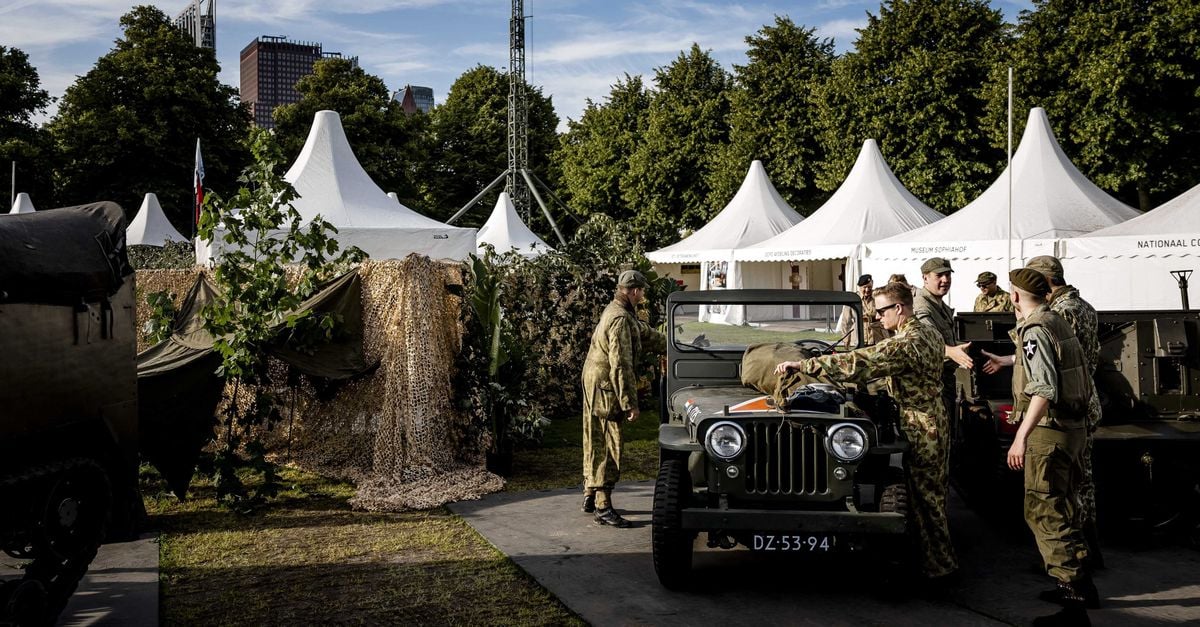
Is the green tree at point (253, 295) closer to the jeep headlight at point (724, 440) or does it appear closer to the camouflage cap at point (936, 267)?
the jeep headlight at point (724, 440)

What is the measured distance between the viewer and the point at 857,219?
2256 cm

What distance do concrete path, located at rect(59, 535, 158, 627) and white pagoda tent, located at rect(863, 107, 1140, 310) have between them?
14785 millimetres

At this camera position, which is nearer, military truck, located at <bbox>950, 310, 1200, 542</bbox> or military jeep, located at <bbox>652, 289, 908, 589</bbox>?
military jeep, located at <bbox>652, 289, 908, 589</bbox>

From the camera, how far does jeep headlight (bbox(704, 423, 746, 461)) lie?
211 inches

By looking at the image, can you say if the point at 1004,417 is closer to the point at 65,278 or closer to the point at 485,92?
the point at 65,278

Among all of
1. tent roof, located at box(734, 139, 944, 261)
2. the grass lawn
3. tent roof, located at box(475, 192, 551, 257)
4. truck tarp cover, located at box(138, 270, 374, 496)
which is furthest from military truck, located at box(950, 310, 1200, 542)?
tent roof, located at box(475, 192, 551, 257)

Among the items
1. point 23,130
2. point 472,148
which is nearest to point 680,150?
point 472,148

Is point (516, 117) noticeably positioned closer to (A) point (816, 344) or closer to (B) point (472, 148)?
(B) point (472, 148)

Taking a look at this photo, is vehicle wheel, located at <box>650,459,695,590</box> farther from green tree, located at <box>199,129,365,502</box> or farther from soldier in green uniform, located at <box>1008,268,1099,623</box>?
green tree, located at <box>199,129,365,502</box>

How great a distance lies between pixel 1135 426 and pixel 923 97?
81.3 feet

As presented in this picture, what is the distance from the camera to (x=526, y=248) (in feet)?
95.7

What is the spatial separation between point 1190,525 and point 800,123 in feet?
95.3

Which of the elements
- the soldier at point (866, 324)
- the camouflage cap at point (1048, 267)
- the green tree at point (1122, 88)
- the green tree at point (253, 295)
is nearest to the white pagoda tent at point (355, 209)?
the soldier at point (866, 324)

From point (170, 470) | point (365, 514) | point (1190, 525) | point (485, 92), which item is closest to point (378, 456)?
point (365, 514)
